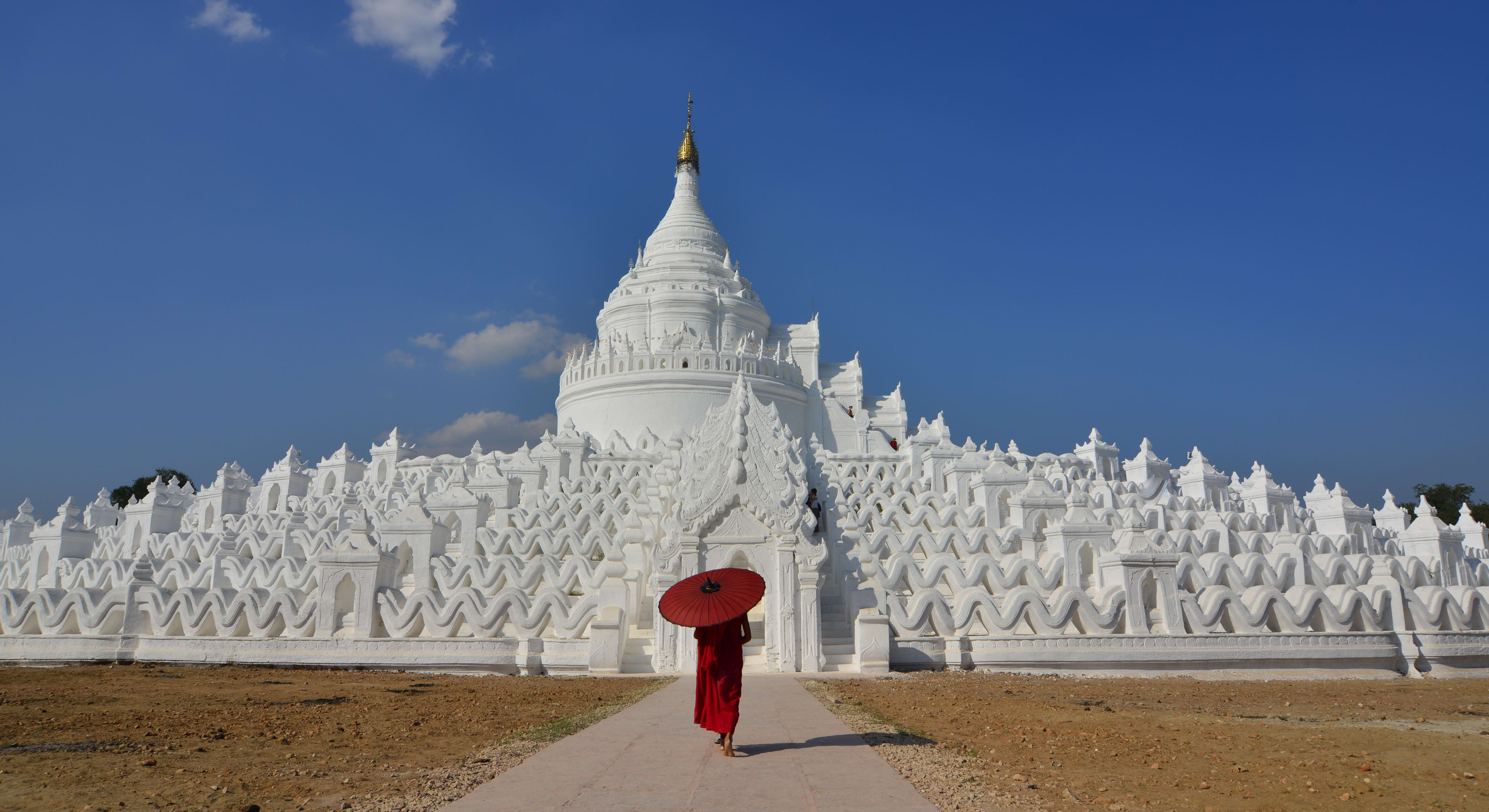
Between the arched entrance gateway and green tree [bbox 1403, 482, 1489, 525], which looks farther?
green tree [bbox 1403, 482, 1489, 525]

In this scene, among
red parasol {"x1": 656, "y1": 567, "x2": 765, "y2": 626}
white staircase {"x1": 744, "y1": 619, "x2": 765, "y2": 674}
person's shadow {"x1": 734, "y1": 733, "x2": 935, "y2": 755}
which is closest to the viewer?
person's shadow {"x1": 734, "y1": 733, "x2": 935, "y2": 755}

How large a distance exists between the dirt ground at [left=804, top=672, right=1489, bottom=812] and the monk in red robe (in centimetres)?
131

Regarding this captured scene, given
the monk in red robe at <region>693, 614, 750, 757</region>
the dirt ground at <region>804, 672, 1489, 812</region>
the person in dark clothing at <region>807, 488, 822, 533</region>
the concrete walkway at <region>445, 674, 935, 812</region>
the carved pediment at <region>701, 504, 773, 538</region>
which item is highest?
the person in dark clothing at <region>807, 488, 822, 533</region>

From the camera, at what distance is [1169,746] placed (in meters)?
8.00

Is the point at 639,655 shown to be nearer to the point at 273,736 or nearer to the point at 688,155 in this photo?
the point at 273,736

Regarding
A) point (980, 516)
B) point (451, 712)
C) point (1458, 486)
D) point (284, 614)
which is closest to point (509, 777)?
point (451, 712)

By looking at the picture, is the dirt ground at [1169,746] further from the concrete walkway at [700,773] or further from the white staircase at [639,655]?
the white staircase at [639,655]

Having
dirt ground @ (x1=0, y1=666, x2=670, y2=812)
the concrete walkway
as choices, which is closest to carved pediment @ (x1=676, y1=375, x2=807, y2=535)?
dirt ground @ (x1=0, y1=666, x2=670, y2=812)

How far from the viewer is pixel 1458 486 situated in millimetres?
63875

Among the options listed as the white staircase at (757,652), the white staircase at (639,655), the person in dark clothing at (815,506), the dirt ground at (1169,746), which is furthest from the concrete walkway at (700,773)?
the person in dark clothing at (815,506)

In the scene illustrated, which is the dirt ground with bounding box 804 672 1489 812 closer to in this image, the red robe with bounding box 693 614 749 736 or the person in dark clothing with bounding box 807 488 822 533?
the red robe with bounding box 693 614 749 736

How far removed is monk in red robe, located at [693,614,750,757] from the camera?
7.16 metres

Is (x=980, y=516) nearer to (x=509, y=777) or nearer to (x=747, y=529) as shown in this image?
(x=747, y=529)

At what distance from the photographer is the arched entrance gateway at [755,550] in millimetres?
14453
